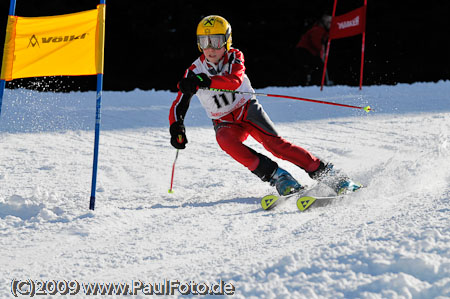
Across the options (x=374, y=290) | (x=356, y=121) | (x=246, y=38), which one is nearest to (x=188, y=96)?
(x=374, y=290)

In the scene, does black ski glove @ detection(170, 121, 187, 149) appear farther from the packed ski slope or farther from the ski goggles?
the ski goggles

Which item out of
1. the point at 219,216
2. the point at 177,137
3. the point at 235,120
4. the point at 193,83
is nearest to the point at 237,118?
the point at 235,120

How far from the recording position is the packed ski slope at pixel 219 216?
1848mm

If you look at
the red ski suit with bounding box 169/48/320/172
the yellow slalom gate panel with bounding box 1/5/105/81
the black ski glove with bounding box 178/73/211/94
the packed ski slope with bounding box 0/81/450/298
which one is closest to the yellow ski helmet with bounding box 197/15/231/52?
the red ski suit with bounding box 169/48/320/172

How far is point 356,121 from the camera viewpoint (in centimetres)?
643

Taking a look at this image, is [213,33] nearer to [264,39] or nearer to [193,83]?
[193,83]

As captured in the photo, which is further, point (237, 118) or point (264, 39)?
point (264, 39)

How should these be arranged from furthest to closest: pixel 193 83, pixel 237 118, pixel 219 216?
pixel 237 118 < pixel 193 83 < pixel 219 216

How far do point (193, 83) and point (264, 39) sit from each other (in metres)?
10.4

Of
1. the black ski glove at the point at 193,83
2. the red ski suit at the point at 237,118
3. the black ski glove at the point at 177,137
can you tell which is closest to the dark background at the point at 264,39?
the red ski suit at the point at 237,118

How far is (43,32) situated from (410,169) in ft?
8.43

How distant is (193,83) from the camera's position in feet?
10.4

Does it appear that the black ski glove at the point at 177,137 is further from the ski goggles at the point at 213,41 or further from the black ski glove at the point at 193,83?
the ski goggles at the point at 213,41

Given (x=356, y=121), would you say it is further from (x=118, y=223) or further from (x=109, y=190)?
(x=118, y=223)
